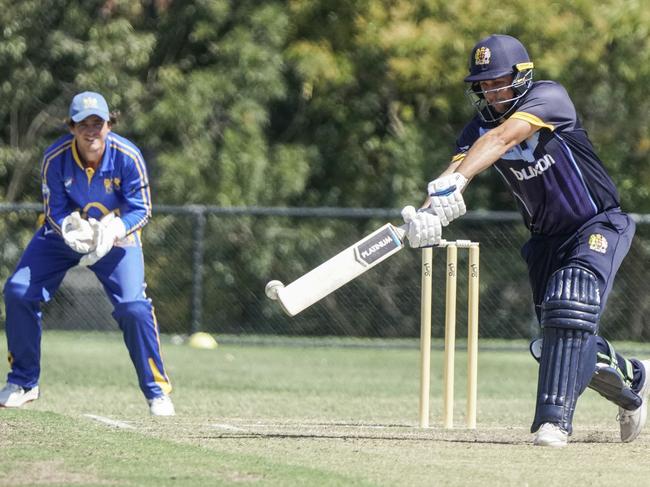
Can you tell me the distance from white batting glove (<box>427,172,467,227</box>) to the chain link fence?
9.07 meters

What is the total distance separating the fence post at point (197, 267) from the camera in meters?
14.6

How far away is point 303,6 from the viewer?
17016mm

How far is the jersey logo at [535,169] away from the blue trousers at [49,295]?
262cm

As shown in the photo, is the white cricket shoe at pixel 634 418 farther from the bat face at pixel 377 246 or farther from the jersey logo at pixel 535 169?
the bat face at pixel 377 246

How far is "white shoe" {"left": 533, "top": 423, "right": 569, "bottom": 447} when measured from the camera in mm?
6012

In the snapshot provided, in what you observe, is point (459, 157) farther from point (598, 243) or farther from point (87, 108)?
point (87, 108)

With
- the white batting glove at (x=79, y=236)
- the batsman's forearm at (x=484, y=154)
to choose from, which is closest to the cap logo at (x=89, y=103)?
the white batting glove at (x=79, y=236)

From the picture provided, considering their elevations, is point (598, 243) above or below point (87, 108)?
below

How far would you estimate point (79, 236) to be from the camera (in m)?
7.63

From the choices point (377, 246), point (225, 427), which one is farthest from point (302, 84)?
point (377, 246)

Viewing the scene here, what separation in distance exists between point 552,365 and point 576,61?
10.8 m

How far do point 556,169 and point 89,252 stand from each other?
9.59ft

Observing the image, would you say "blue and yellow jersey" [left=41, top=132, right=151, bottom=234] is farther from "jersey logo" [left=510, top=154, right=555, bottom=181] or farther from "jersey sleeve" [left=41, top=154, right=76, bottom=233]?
"jersey logo" [left=510, top=154, right=555, bottom=181]

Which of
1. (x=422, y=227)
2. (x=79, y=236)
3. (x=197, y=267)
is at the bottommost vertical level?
(x=197, y=267)
